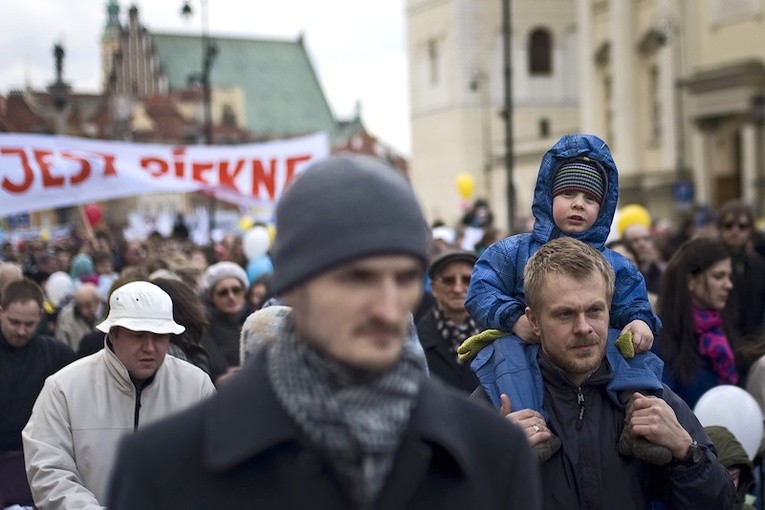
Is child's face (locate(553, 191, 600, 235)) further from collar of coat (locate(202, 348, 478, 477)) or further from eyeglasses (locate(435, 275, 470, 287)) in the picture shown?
eyeglasses (locate(435, 275, 470, 287))

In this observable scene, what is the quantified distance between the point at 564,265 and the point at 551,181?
0.59 metres

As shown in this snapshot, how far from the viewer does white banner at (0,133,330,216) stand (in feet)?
45.3

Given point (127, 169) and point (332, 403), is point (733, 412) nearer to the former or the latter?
point (332, 403)

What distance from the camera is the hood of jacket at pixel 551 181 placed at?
4523 mm

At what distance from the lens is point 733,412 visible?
21.5ft

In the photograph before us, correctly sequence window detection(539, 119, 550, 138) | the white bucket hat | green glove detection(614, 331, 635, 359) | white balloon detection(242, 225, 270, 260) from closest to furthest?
green glove detection(614, 331, 635, 359)
the white bucket hat
white balloon detection(242, 225, 270, 260)
window detection(539, 119, 550, 138)

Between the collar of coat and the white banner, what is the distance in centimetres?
1116

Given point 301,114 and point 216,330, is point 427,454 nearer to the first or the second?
point 216,330

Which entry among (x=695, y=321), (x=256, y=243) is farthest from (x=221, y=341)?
(x=256, y=243)

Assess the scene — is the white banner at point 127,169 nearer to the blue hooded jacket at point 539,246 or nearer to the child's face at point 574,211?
the blue hooded jacket at point 539,246

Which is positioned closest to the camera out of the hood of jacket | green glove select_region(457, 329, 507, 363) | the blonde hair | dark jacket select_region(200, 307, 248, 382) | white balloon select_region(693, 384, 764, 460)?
the blonde hair

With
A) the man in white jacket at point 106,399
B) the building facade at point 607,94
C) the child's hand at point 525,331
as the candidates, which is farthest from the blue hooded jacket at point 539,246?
the building facade at point 607,94

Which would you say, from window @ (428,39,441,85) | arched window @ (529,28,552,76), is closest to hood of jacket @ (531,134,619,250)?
arched window @ (529,28,552,76)

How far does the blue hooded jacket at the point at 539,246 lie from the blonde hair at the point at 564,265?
29 cm
